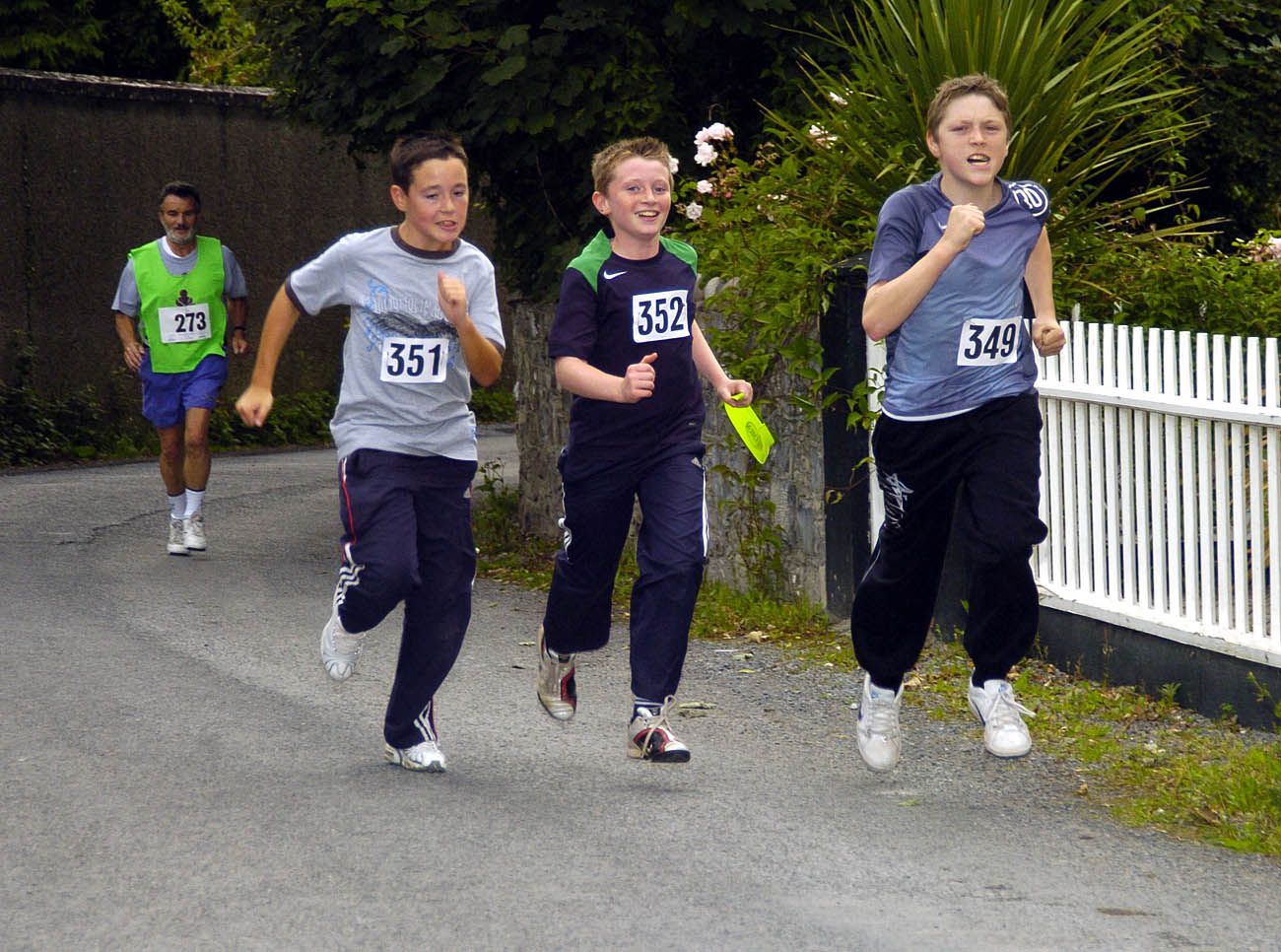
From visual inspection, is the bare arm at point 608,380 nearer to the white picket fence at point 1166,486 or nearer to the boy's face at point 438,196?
the boy's face at point 438,196

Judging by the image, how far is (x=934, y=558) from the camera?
5270 millimetres

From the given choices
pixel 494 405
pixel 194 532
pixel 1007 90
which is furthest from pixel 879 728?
pixel 494 405

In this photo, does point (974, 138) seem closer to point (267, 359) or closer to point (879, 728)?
point (879, 728)

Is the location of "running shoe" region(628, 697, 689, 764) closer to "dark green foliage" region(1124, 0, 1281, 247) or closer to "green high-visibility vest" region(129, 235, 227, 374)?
"green high-visibility vest" region(129, 235, 227, 374)

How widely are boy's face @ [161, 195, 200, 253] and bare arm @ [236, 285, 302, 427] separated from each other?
4.87 m

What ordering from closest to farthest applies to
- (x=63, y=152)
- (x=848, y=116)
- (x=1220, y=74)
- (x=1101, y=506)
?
(x=1101, y=506) < (x=848, y=116) < (x=1220, y=74) < (x=63, y=152)

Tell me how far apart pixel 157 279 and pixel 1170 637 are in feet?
20.0

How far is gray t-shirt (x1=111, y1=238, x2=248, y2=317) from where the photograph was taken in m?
10.1

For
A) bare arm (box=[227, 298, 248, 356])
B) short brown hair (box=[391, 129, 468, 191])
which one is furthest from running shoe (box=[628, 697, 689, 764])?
bare arm (box=[227, 298, 248, 356])

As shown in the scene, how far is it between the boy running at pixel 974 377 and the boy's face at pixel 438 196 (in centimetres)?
117

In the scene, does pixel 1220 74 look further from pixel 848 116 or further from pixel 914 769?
pixel 914 769

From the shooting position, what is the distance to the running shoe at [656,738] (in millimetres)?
5352

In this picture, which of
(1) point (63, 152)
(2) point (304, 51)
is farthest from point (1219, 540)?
(1) point (63, 152)

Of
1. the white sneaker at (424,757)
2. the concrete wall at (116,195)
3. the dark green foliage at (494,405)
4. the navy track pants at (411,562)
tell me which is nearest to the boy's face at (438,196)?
the navy track pants at (411,562)
